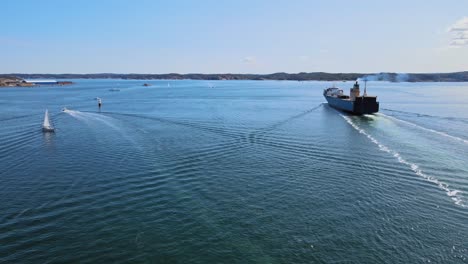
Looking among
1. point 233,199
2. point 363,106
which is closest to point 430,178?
point 233,199

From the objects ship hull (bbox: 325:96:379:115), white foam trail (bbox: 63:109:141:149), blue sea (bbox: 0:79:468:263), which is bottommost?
blue sea (bbox: 0:79:468:263)

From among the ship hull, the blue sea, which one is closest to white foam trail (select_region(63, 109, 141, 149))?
the blue sea

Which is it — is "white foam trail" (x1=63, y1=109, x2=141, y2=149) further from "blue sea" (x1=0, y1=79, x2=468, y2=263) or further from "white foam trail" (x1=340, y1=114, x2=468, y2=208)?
"white foam trail" (x1=340, y1=114, x2=468, y2=208)

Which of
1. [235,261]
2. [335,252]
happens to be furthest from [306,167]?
[235,261]

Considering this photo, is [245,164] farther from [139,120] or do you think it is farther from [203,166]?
Answer: [139,120]

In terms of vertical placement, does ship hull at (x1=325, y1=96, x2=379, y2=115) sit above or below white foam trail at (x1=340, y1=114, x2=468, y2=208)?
above

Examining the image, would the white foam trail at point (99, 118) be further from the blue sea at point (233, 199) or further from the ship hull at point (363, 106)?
the ship hull at point (363, 106)

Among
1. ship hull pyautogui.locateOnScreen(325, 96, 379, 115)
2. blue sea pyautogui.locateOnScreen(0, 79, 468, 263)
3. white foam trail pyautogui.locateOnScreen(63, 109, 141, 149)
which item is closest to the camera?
blue sea pyautogui.locateOnScreen(0, 79, 468, 263)

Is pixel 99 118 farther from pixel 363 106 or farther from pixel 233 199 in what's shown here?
pixel 363 106

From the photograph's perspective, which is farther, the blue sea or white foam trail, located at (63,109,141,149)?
white foam trail, located at (63,109,141,149)
